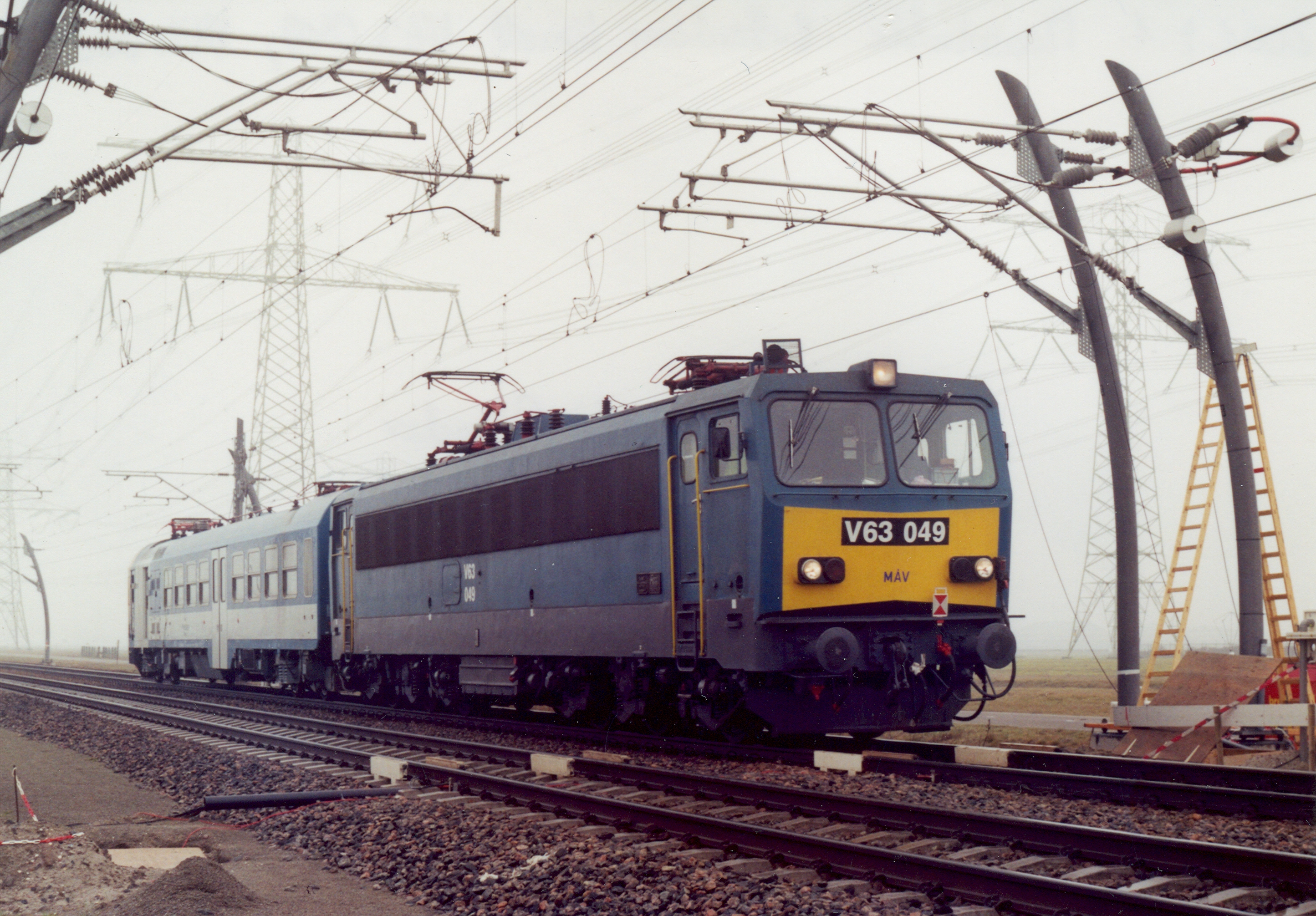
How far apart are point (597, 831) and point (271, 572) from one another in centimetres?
1858

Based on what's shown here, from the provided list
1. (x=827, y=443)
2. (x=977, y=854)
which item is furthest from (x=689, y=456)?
(x=977, y=854)

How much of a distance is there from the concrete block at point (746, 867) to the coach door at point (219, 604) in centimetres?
2372

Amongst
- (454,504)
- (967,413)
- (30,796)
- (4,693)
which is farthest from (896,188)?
(4,693)

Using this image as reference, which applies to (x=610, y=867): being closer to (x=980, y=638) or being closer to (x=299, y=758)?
(x=980, y=638)

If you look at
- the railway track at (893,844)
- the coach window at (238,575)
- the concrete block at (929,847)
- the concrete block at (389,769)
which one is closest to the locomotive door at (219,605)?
the coach window at (238,575)

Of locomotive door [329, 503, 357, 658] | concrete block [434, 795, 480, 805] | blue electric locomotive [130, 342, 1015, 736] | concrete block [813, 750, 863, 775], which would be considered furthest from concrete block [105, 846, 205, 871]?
locomotive door [329, 503, 357, 658]

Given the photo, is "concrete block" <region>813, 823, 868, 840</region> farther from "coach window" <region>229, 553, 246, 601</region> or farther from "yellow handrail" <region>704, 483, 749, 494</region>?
"coach window" <region>229, 553, 246, 601</region>

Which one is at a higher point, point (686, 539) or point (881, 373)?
point (881, 373)

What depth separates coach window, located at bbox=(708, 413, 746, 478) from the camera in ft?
41.4

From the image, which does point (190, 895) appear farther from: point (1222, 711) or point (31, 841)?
point (1222, 711)

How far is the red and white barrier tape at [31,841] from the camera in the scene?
9.22 m

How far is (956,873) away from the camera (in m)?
7.19

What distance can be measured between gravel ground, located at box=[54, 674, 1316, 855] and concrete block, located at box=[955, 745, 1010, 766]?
82 cm

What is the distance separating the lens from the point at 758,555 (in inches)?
→ 477
